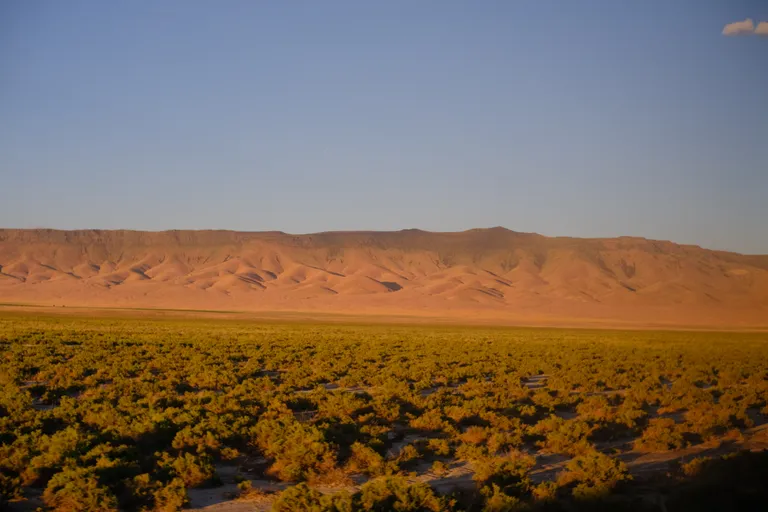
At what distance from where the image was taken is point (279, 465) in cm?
1162

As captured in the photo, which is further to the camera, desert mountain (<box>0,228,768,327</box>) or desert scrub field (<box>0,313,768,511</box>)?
desert mountain (<box>0,228,768,327</box>)

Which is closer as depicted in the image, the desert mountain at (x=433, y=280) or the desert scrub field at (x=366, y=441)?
the desert scrub field at (x=366, y=441)

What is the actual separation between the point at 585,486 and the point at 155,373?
720 inches

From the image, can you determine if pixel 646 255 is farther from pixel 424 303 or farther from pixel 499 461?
pixel 499 461

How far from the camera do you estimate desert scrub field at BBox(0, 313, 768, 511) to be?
384 inches

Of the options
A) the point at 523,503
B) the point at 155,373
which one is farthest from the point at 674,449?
the point at 155,373

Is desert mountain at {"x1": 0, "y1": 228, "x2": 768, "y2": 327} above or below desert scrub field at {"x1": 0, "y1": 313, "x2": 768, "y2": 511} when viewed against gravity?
above

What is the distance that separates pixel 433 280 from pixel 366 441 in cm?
15633

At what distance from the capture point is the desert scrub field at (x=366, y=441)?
9.75 m

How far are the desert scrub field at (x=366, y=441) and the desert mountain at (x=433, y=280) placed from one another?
312 feet

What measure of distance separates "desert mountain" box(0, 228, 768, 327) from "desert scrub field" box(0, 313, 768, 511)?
9506 centimetres

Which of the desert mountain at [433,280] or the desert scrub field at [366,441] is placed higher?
the desert mountain at [433,280]

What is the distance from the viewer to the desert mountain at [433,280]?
13450 cm

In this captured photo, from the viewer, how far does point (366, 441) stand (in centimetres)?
1340
